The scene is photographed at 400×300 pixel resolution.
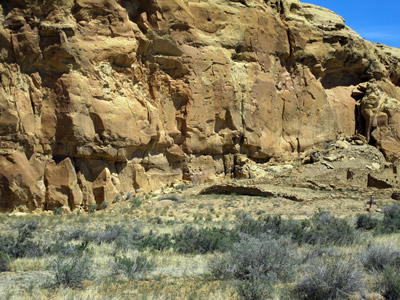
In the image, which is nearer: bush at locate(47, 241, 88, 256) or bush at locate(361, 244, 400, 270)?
bush at locate(361, 244, 400, 270)

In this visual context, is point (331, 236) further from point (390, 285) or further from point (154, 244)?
point (390, 285)

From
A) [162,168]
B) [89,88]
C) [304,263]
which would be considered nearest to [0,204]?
[89,88]

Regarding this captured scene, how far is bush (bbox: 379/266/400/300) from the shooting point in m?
5.76

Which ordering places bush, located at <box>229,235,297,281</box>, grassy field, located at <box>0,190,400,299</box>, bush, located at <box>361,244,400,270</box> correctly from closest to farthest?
grassy field, located at <box>0,190,400,299</box> < bush, located at <box>229,235,297,281</box> < bush, located at <box>361,244,400,270</box>

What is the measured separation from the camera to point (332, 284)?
19.1 ft

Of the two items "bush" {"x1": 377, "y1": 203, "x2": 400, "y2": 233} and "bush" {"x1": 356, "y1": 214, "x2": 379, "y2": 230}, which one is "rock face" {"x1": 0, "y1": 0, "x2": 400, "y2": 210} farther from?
"bush" {"x1": 377, "y1": 203, "x2": 400, "y2": 233}

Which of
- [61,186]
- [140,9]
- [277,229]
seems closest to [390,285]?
[277,229]

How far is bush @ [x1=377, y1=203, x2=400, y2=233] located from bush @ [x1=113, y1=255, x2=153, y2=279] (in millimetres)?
6263

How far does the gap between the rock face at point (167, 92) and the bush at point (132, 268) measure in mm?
12741

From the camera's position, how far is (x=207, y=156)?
24.8 m

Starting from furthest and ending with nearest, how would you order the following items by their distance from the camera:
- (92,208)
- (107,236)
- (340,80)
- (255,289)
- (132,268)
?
(340,80), (92,208), (107,236), (132,268), (255,289)

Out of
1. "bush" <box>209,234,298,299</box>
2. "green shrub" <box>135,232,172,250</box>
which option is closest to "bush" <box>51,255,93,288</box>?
"bush" <box>209,234,298,299</box>

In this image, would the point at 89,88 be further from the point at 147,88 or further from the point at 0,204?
the point at 0,204

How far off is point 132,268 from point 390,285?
3.53 m
